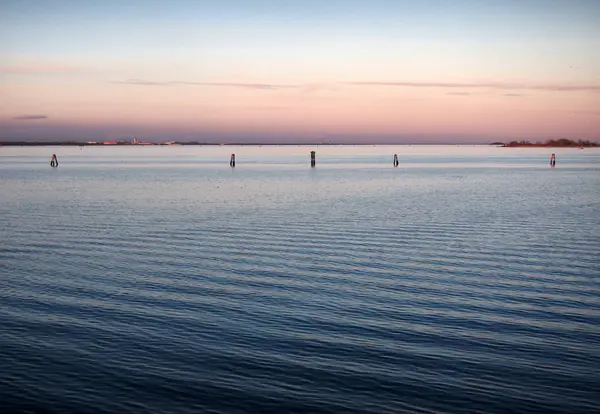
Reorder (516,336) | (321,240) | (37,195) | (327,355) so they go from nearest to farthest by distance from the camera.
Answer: (327,355) < (516,336) < (321,240) < (37,195)

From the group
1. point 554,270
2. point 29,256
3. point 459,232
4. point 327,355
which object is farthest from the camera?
point 459,232

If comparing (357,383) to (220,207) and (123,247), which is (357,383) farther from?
(220,207)

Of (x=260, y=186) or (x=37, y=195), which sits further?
(x=260, y=186)

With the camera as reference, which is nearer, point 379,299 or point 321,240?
point 379,299

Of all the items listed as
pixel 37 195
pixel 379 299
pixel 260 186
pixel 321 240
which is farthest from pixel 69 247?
pixel 260 186

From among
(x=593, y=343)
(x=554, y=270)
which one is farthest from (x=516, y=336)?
(x=554, y=270)

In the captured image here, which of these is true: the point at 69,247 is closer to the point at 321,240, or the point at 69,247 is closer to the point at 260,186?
the point at 321,240
